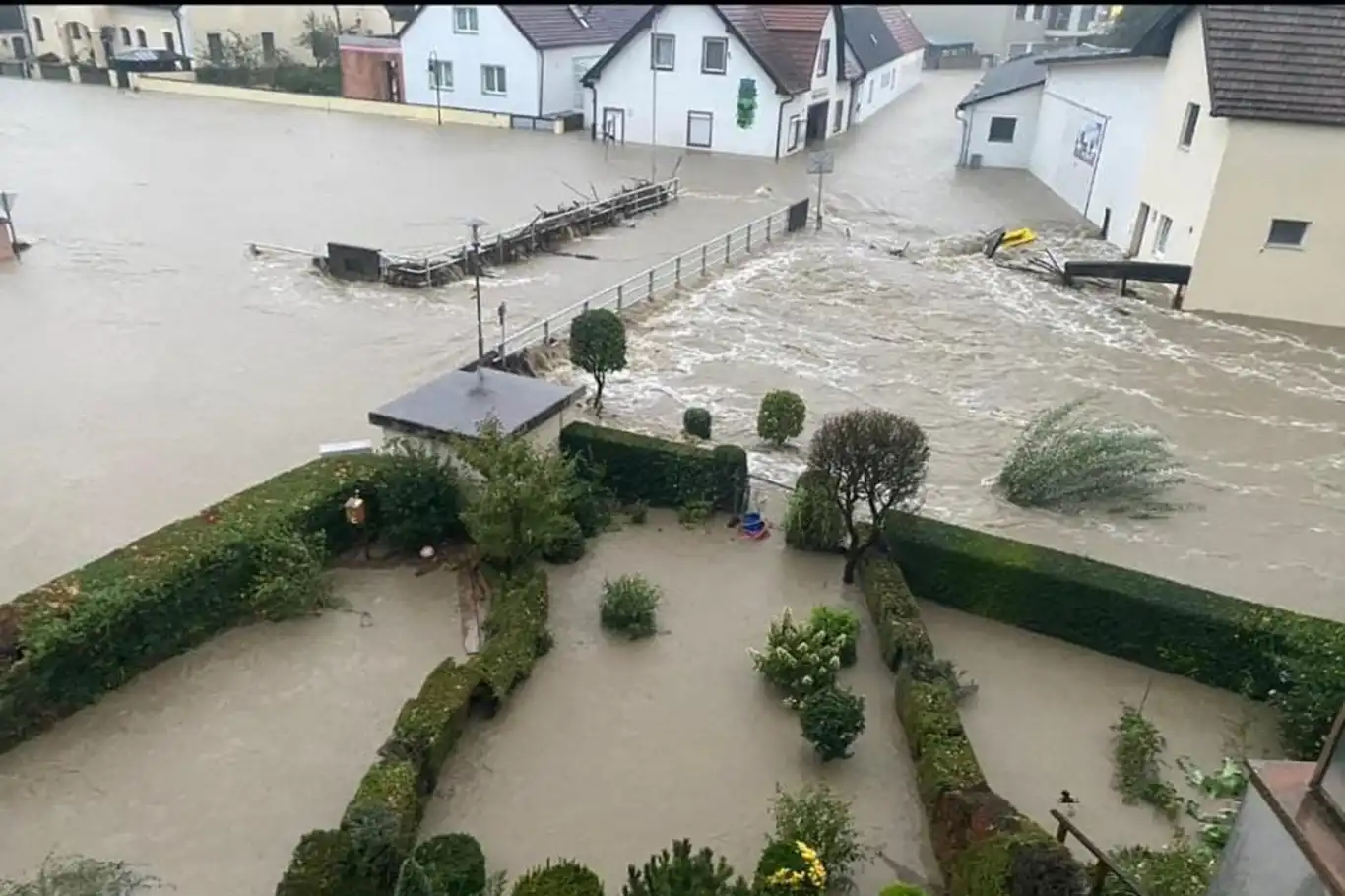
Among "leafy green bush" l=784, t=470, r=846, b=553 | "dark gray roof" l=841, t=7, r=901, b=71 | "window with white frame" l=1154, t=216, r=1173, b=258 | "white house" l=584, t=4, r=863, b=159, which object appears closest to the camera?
"leafy green bush" l=784, t=470, r=846, b=553

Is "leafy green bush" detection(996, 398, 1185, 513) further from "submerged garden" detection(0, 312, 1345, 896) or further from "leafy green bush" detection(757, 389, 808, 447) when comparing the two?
"leafy green bush" detection(757, 389, 808, 447)

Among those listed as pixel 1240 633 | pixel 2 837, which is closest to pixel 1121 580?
pixel 1240 633

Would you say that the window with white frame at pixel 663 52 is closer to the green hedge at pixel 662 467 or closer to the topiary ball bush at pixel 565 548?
the green hedge at pixel 662 467

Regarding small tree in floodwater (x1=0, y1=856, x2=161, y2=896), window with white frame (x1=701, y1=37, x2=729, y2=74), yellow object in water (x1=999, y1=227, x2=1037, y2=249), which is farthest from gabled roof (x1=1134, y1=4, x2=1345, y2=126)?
small tree in floodwater (x1=0, y1=856, x2=161, y2=896)

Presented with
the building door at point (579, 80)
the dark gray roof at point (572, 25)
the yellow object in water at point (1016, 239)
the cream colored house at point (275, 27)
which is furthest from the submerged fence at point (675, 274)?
the cream colored house at point (275, 27)

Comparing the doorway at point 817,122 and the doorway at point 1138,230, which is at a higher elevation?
the doorway at point 817,122

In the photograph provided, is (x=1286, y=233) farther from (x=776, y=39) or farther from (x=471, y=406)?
(x=776, y=39)

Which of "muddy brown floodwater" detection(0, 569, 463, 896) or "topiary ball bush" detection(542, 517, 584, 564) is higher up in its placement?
"topiary ball bush" detection(542, 517, 584, 564)
